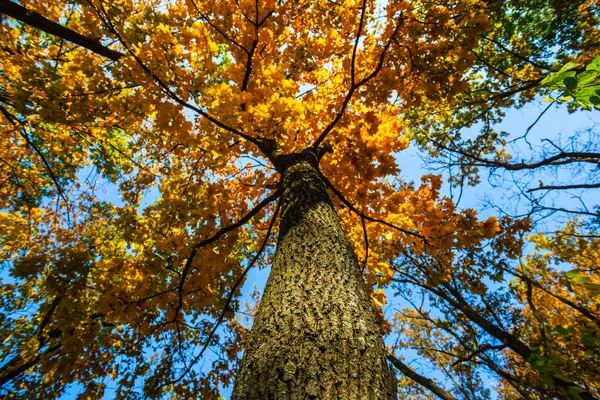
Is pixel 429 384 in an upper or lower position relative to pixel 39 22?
lower

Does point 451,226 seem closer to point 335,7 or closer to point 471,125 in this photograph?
point 335,7

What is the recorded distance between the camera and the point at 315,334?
1.16 m

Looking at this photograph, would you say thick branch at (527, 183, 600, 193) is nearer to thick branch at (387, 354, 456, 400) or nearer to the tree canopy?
the tree canopy

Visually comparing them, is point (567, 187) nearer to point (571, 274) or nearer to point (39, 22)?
point (571, 274)

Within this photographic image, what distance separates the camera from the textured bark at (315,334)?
98 cm

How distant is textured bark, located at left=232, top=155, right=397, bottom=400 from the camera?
98 cm

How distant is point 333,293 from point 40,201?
936cm

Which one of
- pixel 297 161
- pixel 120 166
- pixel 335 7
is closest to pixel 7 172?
pixel 120 166

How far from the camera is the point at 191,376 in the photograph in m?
3.78

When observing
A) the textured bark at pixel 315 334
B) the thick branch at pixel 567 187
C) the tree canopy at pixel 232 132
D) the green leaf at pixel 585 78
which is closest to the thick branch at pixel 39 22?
the tree canopy at pixel 232 132

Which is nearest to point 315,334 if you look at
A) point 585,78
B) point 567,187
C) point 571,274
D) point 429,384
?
point 571,274

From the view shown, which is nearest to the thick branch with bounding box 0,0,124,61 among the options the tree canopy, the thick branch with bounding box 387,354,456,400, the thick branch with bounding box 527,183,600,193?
the tree canopy

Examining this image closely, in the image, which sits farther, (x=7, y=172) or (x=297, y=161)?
(x=7, y=172)

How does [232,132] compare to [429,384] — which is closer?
[232,132]
